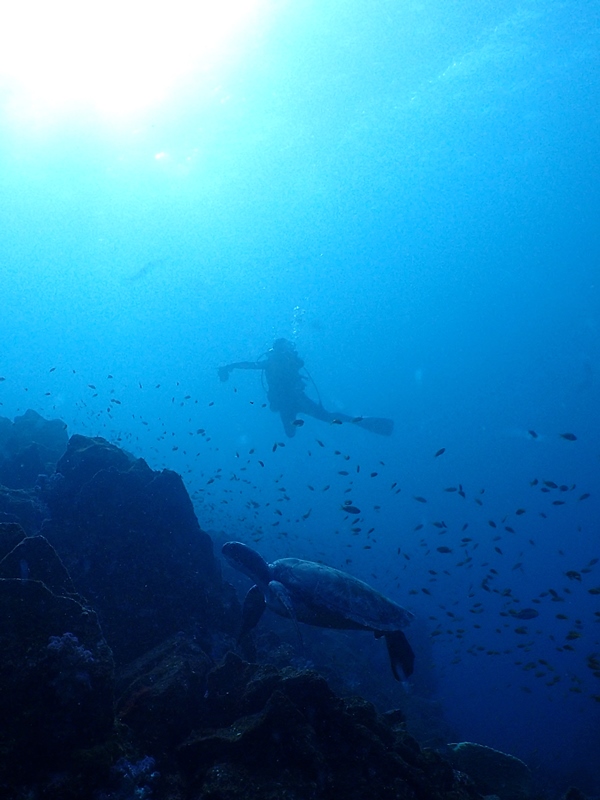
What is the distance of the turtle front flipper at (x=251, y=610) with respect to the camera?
7941mm

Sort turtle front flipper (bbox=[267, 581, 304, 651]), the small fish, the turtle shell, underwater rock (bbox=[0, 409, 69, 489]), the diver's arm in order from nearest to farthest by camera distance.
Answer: turtle front flipper (bbox=[267, 581, 304, 651]) < the turtle shell < the small fish < underwater rock (bbox=[0, 409, 69, 489]) < the diver's arm

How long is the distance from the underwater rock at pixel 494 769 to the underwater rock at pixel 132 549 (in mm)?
5360

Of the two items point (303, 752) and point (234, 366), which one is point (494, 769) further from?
point (234, 366)

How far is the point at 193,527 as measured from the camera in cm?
1002

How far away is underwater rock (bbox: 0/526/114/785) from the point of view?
3.39 m

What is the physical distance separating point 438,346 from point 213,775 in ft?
561

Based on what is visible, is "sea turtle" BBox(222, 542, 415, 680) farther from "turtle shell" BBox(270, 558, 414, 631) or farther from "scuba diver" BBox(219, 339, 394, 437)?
"scuba diver" BBox(219, 339, 394, 437)

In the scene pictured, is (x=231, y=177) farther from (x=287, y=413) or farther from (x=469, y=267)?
(x=469, y=267)

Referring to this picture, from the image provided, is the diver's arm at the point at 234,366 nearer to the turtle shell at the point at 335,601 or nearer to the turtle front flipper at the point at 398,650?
the turtle shell at the point at 335,601

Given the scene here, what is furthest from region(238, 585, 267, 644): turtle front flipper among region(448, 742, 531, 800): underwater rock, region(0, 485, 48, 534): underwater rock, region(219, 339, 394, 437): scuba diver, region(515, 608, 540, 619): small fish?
region(219, 339, 394, 437): scuba diver

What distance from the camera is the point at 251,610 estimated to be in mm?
7965

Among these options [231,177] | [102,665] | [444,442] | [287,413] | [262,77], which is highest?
[231,177]

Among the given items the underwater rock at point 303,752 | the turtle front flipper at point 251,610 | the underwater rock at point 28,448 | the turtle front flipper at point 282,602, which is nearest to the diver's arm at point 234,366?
the underwater rock at point 28,448

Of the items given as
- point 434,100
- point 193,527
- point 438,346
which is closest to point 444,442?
point 438,346
